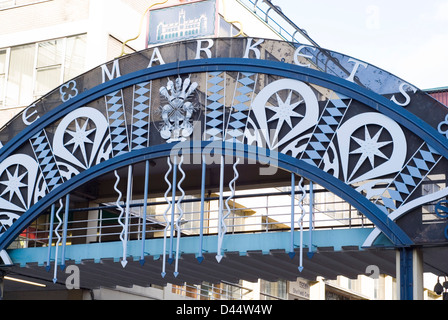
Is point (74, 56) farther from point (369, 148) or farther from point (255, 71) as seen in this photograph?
point (369, 148)

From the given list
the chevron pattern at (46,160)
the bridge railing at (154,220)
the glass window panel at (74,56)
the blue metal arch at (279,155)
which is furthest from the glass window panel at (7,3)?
the chevron pattern at (46,160)

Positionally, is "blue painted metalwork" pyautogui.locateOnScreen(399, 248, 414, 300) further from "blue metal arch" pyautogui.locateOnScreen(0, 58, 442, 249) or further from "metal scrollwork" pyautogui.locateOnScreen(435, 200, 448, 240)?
"metal scrollwork" pyautogui.locateOnScreen(435, 200, 448, 240)

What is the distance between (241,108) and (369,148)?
11.0ft

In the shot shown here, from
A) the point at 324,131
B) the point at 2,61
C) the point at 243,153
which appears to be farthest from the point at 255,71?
the point at 2,61

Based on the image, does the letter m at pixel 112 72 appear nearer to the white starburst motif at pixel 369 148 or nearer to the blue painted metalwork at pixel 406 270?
the white starburst motif at pixel 369 148

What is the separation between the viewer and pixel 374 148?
57.9 ft

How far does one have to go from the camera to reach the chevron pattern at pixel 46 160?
2145 cm

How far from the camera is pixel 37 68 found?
28.8m

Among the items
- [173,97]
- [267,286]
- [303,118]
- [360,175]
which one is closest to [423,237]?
[360,175]

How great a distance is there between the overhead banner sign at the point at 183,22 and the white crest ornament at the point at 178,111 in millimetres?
3166

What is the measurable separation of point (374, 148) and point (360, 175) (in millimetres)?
672

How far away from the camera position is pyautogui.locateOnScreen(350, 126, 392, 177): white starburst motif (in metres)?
17.6
